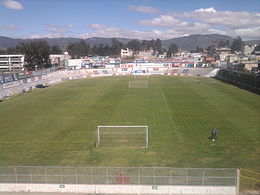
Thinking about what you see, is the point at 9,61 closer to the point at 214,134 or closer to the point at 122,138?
the point at 122,138

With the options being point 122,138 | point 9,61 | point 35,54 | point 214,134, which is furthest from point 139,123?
point 9,61

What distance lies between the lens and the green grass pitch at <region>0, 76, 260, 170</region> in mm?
19812

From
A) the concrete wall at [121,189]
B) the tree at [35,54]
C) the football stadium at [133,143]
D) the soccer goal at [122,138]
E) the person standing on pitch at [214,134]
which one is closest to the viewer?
the concrete wall at [121,189]

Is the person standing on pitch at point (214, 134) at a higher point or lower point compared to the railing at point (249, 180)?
higher

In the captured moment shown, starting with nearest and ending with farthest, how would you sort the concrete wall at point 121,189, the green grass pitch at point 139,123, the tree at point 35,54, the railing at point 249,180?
the concrete wall at point 121,189 < the railing at point 249,180 < the green grass pitch at point 139,123 < the tree at point 35,54

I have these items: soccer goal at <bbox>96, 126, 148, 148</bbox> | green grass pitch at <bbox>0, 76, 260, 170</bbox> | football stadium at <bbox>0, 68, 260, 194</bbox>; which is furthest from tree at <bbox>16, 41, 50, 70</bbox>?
soccer goal at <bbox>96, 126, 148, 148</bbox>

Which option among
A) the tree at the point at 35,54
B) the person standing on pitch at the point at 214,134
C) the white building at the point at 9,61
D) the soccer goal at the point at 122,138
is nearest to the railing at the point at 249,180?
the person standing on pitch at the point at 214,134

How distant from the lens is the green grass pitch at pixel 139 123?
19.8 meters

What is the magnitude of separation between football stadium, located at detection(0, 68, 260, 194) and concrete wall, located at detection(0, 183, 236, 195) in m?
0.13

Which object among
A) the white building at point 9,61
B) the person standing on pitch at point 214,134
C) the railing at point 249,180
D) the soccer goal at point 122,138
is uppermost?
the white building at point 9,61

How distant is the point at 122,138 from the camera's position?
24.9 meters

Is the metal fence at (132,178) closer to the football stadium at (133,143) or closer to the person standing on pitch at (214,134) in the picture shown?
the football stadium at (133,143)

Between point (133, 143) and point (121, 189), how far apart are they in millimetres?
10075

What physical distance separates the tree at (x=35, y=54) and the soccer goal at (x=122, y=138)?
92.9 metres
